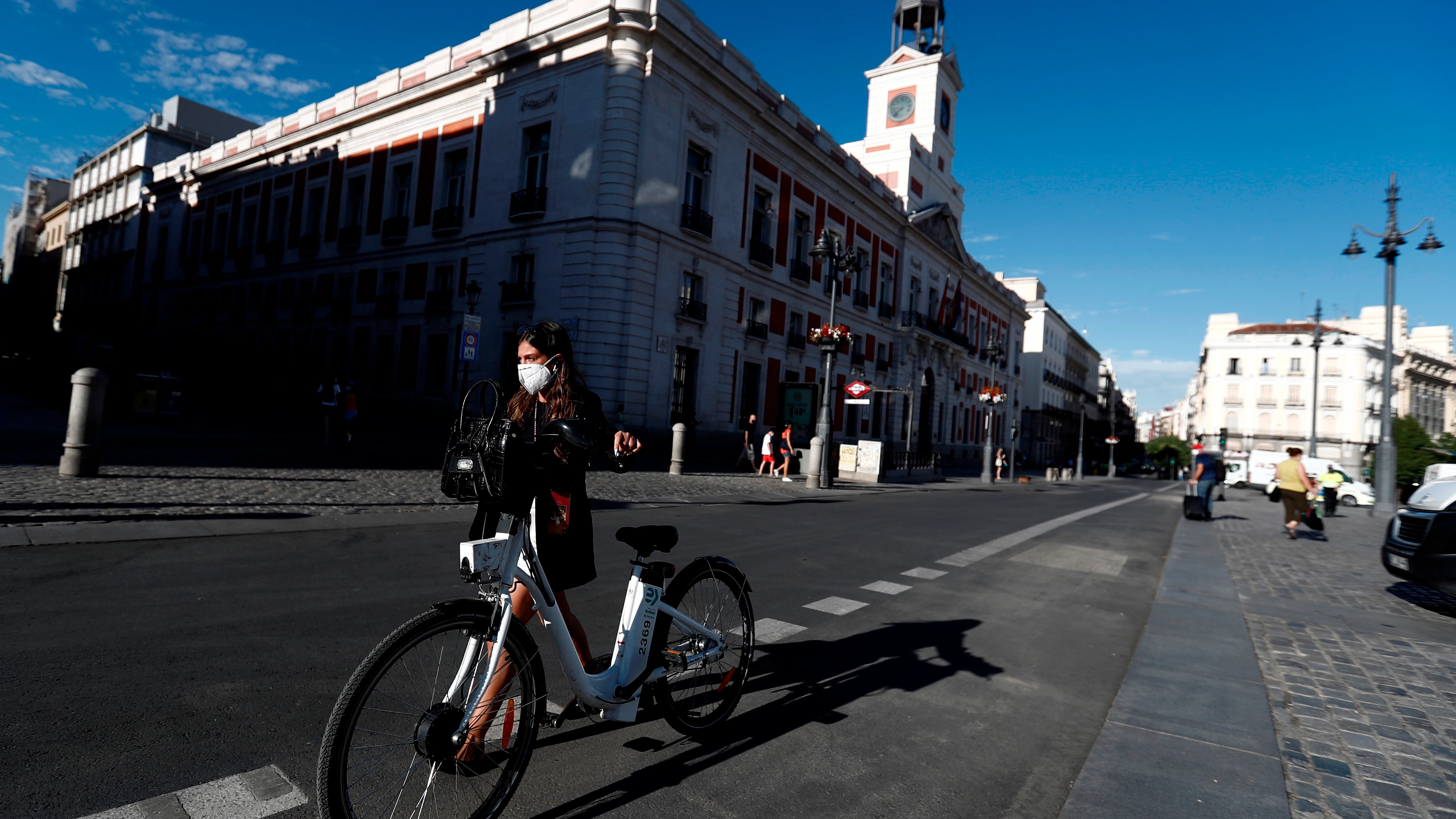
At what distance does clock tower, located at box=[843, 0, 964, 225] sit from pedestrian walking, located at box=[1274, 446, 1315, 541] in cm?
3142

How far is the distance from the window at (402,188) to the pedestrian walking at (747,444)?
15687 millimetres

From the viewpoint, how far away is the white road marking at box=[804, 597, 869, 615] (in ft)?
Result: 18.9

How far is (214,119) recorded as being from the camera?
54.9 meters

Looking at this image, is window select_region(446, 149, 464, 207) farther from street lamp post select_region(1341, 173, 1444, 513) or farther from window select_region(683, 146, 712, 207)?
street lamp post select_region(1341, 173, 1444, 513)

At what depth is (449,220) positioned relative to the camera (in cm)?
2738

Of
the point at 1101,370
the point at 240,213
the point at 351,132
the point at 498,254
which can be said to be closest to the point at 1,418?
the point at 498,254

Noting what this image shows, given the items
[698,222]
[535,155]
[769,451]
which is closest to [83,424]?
[769,451]

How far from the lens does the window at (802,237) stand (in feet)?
105

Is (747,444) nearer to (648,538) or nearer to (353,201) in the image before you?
(648,538)

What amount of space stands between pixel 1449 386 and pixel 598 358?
10673 cm

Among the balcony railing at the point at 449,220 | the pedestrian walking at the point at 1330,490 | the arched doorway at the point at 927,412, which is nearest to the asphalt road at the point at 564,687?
the pedestrian walking at the point at 1330,490

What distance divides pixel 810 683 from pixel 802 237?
29.8 m

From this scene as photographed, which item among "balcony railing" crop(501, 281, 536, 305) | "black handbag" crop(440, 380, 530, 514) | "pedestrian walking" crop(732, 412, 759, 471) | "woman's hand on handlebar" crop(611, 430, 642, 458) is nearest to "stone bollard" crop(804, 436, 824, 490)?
"pedestrian walking" crop(732, 412, 759, 471)

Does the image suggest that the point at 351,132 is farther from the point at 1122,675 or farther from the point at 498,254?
the point at 1122,675
